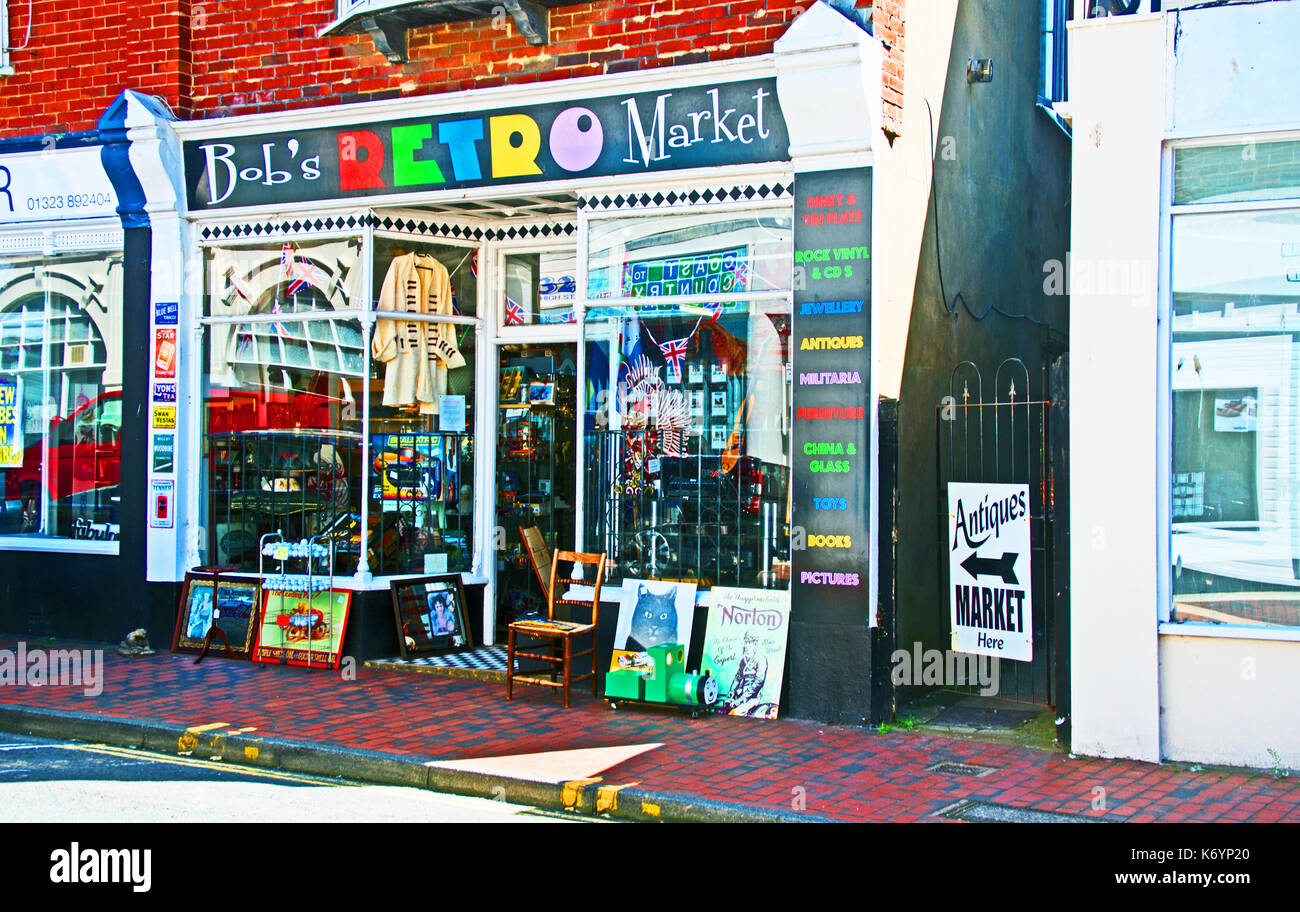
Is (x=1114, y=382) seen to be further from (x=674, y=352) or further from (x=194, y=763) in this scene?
(x=194, y=763)

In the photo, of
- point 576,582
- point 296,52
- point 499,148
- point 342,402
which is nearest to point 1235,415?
point 576,582

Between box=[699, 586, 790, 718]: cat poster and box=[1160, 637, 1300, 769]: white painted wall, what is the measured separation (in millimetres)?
2574

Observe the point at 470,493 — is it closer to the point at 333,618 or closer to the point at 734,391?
the point at 333,618

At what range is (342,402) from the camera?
10867mm

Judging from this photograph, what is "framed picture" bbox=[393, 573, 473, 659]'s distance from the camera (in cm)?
1059

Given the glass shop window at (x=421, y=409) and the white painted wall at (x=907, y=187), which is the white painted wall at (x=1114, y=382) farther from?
the glass shop window at (x=421, y=409)

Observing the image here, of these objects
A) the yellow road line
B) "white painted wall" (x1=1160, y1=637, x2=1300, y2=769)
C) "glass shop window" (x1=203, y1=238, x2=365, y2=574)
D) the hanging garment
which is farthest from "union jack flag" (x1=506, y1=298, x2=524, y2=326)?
"white painted wall" (x1=1160, y1=637, x2=1300, y2=769)

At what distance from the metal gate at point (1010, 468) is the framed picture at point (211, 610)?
6126 mm

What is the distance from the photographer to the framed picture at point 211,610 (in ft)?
35.9

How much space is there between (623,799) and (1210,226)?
198 inches

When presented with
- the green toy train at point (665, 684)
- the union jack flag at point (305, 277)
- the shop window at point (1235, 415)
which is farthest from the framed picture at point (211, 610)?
the shop window at point (1235, 415)

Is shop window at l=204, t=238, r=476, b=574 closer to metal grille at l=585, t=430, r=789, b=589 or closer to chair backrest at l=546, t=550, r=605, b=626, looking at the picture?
chair backrest at l=546, t=550, r=605, b=626

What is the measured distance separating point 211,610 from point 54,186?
4499 mm
